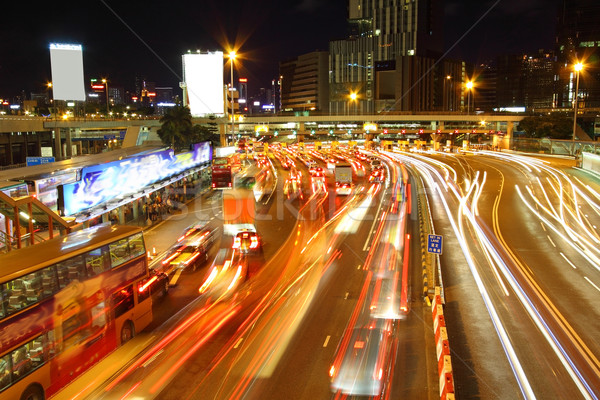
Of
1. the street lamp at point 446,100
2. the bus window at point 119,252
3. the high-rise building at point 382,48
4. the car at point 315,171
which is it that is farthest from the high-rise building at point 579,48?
the bus window at point 119,252

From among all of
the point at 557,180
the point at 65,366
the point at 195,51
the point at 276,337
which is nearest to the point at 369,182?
the point at 557,180

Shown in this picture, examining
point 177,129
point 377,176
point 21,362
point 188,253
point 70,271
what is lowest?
point 188,253

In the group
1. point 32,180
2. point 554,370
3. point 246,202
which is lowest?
point 554,370

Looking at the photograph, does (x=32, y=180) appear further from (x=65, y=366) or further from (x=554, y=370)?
(x=554, y=370)

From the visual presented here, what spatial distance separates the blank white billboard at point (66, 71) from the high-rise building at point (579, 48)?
432 ft

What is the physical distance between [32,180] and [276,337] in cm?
1316

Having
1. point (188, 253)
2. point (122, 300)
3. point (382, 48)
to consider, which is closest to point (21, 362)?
point (122, 300)

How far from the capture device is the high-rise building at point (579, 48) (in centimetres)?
14312

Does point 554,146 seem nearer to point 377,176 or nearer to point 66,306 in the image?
point 377,176

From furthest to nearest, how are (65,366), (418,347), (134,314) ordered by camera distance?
(134,314) → (418,347) → (65,366)

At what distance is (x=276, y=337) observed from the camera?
1379 cm

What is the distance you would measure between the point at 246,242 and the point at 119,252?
34.0ft

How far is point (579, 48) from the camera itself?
495 ft

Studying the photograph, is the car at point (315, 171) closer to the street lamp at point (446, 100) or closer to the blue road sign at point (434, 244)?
the blue road sign at point (434, 244)
